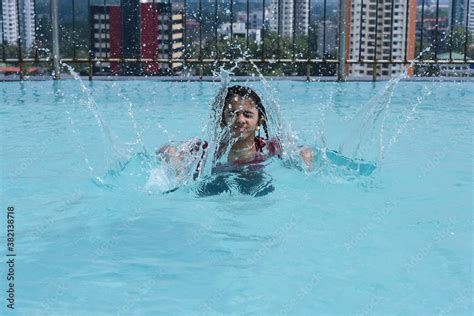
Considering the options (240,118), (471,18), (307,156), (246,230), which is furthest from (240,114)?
(471,18)

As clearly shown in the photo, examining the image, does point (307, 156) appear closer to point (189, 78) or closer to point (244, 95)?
point (244, 95)

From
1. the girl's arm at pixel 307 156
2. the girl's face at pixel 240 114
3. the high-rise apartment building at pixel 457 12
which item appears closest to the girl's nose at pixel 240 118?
the girl's face at pixel 240 114

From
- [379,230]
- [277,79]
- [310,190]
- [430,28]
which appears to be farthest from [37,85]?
[379,230]

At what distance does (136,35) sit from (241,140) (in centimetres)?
843

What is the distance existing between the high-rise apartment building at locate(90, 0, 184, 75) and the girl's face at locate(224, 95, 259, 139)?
8.02m

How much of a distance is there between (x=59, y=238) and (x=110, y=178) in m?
1.41

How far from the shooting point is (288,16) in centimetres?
1391

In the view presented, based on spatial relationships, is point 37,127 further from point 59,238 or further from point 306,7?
point 306,7

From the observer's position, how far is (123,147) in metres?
6.54

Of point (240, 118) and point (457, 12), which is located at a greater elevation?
point (457, 12)

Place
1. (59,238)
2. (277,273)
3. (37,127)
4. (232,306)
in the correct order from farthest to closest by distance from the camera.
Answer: (37,127)
(59,238)
(277,273)
(232,306)

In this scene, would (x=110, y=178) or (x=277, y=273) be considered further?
(x=110, y=178)

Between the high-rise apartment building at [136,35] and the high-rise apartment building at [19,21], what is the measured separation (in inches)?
38.9

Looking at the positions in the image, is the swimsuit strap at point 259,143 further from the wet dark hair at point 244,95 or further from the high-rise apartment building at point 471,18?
the high-rise apartment building at point 471,18
